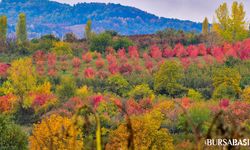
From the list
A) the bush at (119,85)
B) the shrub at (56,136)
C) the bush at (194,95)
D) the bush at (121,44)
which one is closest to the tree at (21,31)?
the bush at (121,44)

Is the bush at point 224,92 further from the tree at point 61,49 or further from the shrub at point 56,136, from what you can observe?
the tree at point 61,49

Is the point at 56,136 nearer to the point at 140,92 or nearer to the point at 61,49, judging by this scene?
the point at 140,92

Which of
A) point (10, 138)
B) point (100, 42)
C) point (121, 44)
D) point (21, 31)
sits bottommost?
point (10, 138)

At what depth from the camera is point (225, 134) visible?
1.96 meters

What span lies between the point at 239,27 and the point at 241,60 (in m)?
14.6

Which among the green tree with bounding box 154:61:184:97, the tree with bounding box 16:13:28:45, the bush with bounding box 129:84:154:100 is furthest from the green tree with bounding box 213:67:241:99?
the tree with bounding box 16:13:28:45

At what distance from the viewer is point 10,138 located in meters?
29.9

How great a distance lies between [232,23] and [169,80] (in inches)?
1137

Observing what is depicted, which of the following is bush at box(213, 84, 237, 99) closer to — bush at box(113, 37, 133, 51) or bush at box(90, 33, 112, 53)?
bush at box(113, 37, 133, 51)

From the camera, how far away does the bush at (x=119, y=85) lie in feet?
181

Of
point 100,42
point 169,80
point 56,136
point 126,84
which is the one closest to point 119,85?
point 126,84

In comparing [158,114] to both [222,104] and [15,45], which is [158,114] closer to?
[222,104]

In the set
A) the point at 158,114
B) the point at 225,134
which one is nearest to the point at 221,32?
the point at 158,114

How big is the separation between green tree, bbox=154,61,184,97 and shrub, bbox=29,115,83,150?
23091 mm
